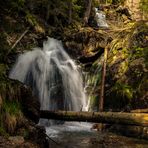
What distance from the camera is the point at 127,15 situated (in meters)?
30.0

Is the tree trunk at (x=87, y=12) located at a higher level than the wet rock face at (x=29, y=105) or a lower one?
higher

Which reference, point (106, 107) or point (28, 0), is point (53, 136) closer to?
point (106, 107)

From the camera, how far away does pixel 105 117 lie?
32.2 ft

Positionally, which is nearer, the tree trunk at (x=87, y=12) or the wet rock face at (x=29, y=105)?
the wet rock face at (x=29, y=105)

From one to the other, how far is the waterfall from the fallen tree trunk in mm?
4702

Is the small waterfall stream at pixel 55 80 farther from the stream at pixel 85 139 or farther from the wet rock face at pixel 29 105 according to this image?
the wet rock face at pixel 29 105

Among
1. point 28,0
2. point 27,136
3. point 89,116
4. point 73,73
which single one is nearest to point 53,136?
point 89,116

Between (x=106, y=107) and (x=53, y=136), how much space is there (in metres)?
4.39

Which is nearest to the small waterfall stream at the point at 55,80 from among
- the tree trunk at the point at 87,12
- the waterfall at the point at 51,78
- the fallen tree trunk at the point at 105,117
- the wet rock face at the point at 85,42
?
the waterfall at the point at 51,78

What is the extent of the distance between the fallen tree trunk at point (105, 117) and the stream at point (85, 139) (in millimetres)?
847

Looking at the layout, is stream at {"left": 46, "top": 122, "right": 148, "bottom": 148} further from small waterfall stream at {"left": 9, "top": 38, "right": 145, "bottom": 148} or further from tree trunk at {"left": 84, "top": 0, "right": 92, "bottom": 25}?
tree trunk at {"left": 84, "top": 0, "right": 92, "bottom": 25}

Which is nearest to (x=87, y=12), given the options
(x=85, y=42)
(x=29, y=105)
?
(x=85, y=42)

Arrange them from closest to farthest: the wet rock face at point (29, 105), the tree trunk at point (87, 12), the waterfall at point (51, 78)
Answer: the wet rock face at point (29, 105)
the waterfall at point (51, 78)
the tree trunk at point (87, 12)

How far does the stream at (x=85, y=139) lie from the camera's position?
10266 mm
